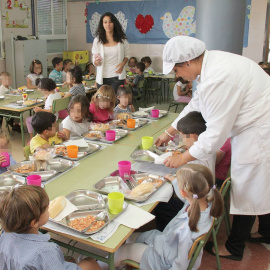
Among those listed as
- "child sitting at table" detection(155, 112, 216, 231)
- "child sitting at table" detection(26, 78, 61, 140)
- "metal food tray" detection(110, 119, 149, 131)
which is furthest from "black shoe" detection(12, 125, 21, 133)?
"child sitting at table" detection(155, 112, 216, 231)

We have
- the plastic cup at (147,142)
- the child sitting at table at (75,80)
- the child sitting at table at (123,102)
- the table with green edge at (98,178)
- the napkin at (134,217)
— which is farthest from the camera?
the child sitting at table at (75,80)

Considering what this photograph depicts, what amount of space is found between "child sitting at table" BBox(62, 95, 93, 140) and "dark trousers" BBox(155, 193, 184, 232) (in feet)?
3.91

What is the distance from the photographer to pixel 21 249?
1421 mm

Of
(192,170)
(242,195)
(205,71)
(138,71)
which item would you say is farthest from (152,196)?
(138,71)

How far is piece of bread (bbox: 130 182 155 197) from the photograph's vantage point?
201 cm

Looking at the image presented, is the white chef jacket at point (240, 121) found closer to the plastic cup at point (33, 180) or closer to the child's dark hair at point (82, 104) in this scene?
the plastic cup at point (33, 180)

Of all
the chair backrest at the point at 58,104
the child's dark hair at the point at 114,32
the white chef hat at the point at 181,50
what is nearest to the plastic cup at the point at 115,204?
the white chef hat at the point at 181,50

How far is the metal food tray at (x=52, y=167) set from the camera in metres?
2.23

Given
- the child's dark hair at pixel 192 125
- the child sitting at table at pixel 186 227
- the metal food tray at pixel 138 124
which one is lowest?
the child sitting at table at pixel 186 227

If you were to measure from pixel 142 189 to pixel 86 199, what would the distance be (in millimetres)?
346

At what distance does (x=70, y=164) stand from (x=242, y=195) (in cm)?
125

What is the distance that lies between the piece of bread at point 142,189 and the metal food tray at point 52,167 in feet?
1.91

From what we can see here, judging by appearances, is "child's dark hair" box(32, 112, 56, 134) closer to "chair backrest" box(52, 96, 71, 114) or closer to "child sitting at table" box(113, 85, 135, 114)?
"child sitting at table" box(113, 85, 135, 114)

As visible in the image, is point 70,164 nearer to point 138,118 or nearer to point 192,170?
point 192,170
